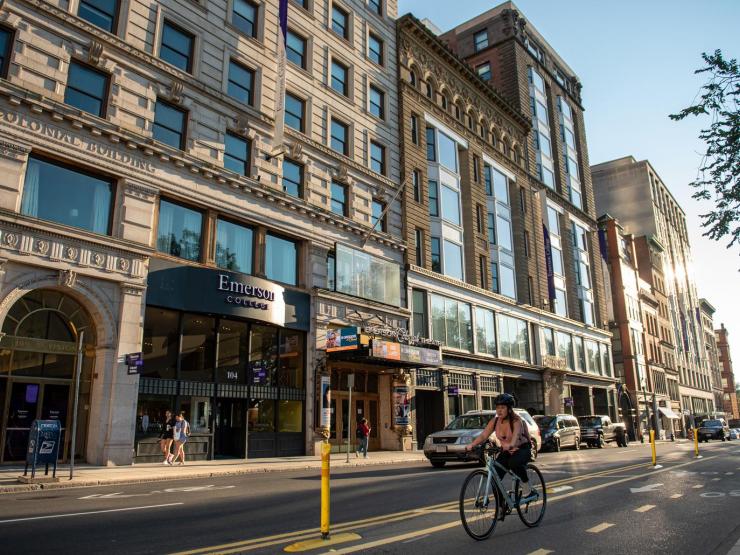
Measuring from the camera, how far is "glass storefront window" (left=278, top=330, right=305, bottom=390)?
80.8 feet

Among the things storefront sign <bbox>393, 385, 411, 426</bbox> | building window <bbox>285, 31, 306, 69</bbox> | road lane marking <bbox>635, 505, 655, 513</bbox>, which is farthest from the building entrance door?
building window <bbox>285, 31, 306, 69</bbox>

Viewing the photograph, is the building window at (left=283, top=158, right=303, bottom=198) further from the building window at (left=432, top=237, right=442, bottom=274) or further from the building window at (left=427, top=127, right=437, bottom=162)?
the building window at (left=427, top=127, right=437, bottom=162)

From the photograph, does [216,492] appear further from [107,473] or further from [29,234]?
[29,234]

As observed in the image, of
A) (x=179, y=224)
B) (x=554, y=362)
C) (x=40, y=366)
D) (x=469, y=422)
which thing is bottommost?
(x=469, y=422)

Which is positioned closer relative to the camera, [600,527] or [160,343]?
[600,527]

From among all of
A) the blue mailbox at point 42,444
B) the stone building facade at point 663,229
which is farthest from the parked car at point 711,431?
the blue mailbox at point 42,444

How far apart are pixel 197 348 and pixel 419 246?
16.6 m

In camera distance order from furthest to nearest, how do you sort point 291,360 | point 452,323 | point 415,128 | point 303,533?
point 415,128
point 452,323
point 291,360
point 303,533

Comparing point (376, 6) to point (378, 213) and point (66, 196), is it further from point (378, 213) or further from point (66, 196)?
point (66, 196)

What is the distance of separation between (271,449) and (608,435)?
69.3ft

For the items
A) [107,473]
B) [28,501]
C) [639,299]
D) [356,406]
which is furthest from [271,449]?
[639,299]

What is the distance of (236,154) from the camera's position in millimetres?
24344

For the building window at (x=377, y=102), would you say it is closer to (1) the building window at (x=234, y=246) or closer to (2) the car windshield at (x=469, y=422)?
(1) the building window at (x=234, y=246)

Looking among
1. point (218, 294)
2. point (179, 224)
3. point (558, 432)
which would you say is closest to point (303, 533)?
point (218, 294)
